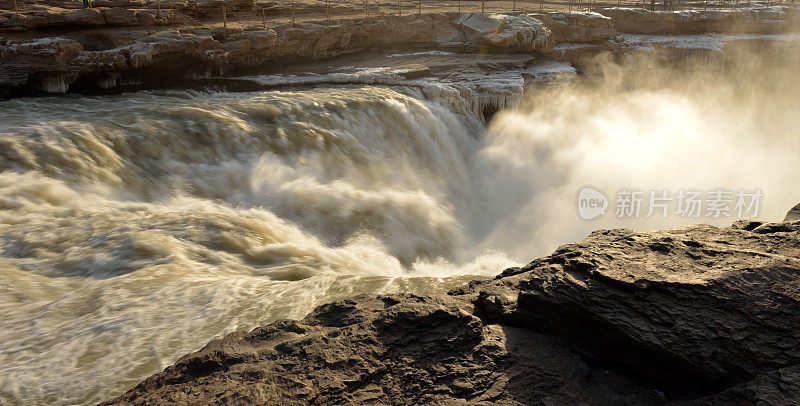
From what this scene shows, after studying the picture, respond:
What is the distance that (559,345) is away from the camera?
10.6 feet

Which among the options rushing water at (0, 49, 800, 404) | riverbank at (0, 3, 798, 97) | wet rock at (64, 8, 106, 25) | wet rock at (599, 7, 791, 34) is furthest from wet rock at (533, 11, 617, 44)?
wet rock at (64, 8, 106, 25)

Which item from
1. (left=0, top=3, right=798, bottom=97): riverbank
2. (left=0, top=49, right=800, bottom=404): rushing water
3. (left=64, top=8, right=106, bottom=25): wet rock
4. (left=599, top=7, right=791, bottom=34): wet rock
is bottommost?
(left=0, top=49, right=800, bottom=404): rushing water

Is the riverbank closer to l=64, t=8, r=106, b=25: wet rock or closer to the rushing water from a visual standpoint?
l=64, t=8, r=106, b=25: wet rock

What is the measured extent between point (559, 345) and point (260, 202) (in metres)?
4.55

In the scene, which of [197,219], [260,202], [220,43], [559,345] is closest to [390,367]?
[559,345]

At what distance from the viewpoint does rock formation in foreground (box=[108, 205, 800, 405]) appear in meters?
2.74

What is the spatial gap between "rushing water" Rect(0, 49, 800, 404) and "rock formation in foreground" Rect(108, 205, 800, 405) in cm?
90

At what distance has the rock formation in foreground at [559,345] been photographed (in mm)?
2740

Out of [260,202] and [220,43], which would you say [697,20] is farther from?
[260,202]

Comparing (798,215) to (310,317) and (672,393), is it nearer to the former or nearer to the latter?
(672,393)

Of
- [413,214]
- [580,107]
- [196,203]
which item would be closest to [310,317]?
[196,203]

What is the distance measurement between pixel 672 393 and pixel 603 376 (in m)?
0.35

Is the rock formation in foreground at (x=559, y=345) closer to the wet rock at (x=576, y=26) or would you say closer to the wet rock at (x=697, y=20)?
the wet rock at (x=576, y=26)

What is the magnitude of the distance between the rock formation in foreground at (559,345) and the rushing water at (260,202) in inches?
35.5
